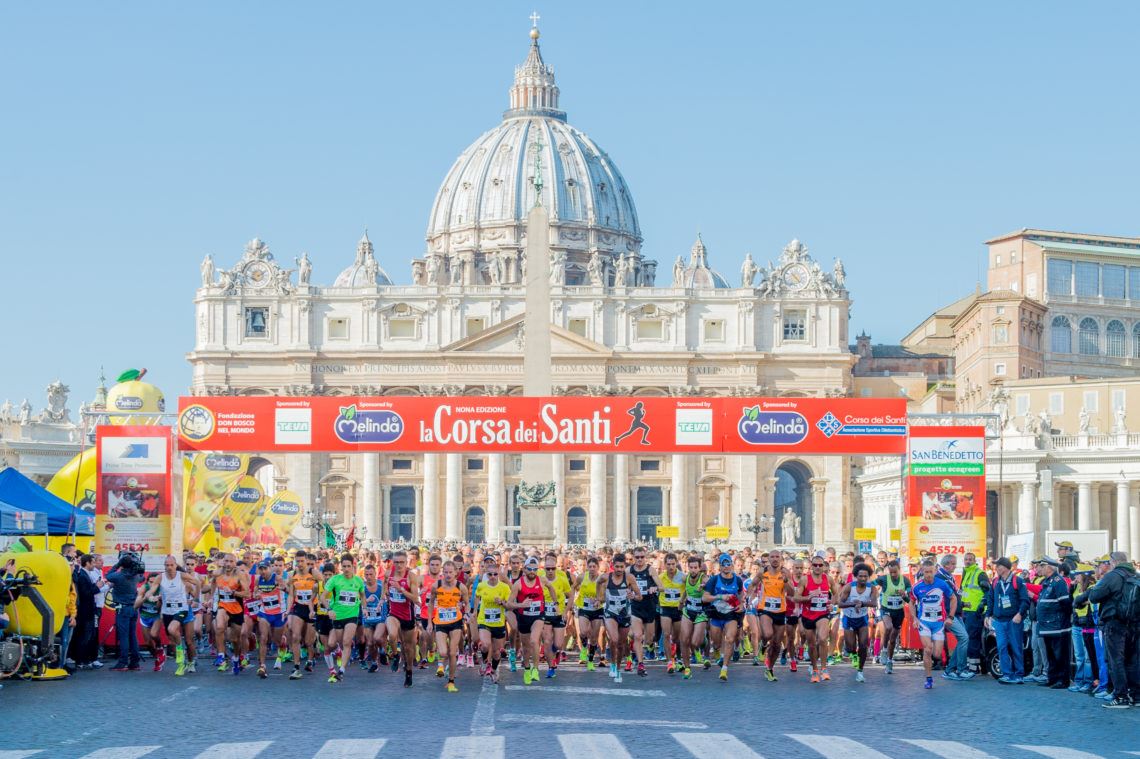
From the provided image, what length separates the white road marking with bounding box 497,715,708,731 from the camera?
1700 cm

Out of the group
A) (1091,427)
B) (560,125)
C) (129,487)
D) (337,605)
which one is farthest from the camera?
(560,125)

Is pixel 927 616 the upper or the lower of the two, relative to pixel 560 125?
lower

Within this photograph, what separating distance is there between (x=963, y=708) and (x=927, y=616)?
3416 mm

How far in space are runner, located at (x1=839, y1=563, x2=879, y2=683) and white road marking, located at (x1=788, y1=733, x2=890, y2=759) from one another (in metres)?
6.99

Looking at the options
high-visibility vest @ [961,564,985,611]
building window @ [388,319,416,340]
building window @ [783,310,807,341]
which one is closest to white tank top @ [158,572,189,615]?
high-visibility vest @ [961,564,985,611]

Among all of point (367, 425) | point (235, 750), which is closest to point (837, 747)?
point (235, 750)

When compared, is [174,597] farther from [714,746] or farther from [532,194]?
[532,194]

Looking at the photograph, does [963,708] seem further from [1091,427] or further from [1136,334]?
[1136,334]

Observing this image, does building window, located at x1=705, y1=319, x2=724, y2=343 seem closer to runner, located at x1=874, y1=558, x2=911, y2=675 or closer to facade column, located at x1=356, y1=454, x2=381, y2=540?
facade column, located at x1=356, y1=454, x2=381, y2=540

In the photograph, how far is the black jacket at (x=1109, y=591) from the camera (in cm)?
1967

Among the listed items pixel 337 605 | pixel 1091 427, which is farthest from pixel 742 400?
pixel 1091 427

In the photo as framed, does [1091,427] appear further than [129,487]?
Yes

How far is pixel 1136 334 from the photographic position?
92312 millimetres

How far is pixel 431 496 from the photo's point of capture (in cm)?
10150
